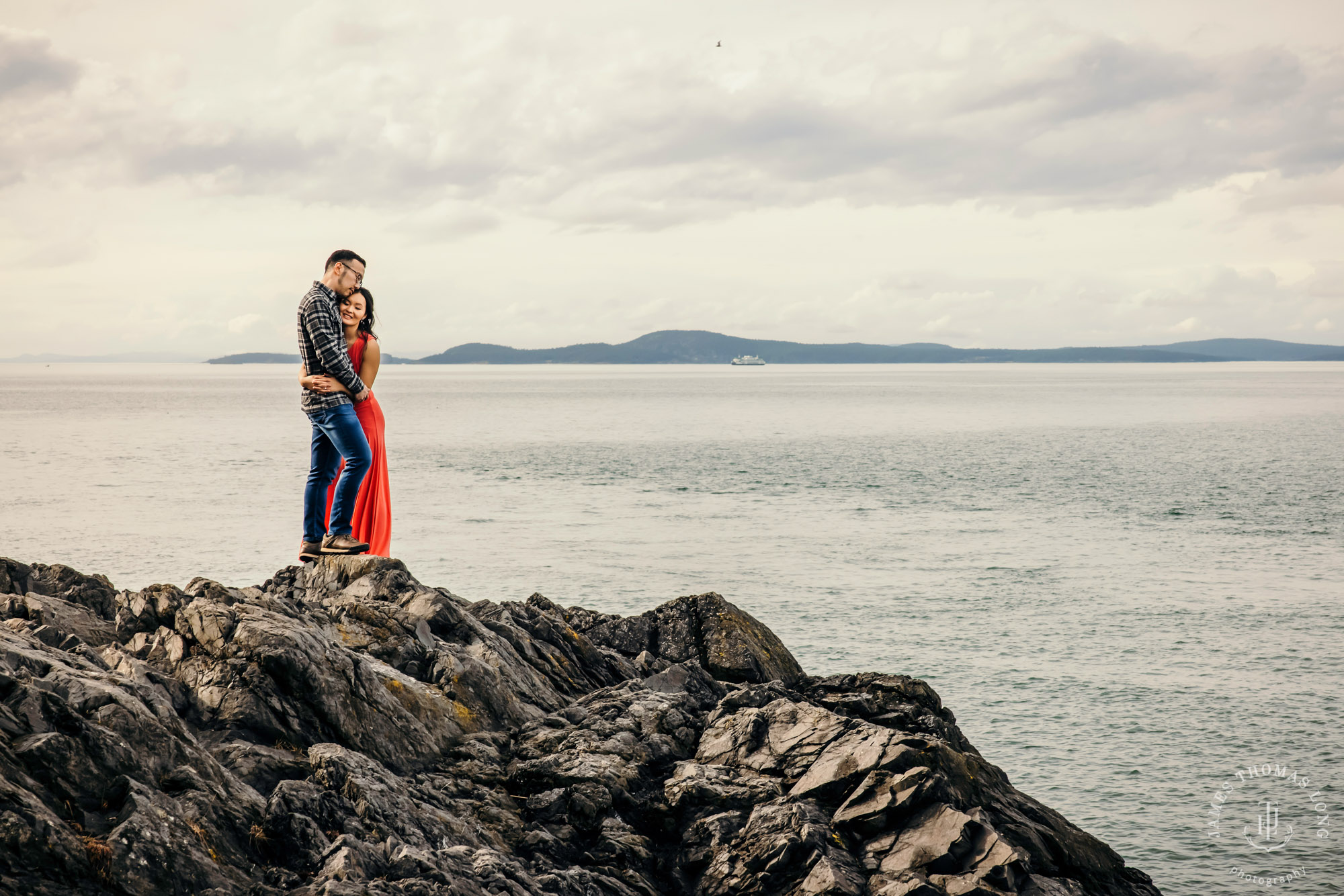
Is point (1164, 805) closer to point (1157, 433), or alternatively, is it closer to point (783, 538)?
point (783, 538)

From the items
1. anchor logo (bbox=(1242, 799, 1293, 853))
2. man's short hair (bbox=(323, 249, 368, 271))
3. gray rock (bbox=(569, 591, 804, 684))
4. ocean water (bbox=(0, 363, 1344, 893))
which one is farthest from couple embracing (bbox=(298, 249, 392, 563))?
anchor logo (bbox=(1242, 799, 1293, 853))

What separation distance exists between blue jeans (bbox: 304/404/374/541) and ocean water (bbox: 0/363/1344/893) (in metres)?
8.33

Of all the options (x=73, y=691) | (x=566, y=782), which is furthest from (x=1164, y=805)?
(x=73, y=691)

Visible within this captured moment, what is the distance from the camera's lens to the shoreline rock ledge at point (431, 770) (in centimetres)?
518

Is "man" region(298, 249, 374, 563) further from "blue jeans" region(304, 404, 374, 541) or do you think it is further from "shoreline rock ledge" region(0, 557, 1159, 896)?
"shoreline rock ledge" region(0, 557, 1159, 896)

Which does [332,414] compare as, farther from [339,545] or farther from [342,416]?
[339,545]

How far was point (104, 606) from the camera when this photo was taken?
30.7 feet

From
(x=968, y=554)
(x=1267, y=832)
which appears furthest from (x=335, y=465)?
(x=968, y=554)

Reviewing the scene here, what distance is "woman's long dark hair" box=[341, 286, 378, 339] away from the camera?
10.2 meters

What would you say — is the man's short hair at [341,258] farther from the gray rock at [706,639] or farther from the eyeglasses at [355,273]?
the gray rock at [706,639]

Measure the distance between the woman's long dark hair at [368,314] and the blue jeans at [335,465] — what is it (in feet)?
2.84

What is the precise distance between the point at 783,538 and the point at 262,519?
16.1 meters

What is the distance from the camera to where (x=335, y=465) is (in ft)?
34.7

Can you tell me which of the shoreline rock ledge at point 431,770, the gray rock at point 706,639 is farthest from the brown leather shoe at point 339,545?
the gray rock at point 706,639
